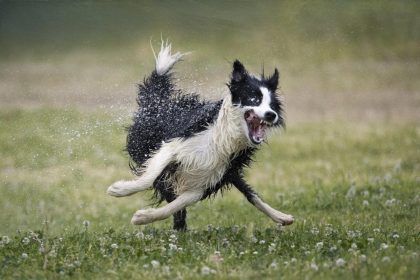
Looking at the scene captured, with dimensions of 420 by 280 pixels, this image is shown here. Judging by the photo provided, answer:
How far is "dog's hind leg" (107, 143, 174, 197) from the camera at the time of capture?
6.88 meters

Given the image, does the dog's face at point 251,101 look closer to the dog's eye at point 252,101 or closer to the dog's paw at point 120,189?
the dog's eye at point 252,101

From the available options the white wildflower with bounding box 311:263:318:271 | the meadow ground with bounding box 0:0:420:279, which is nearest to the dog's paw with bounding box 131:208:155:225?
the meadow ground with bounding box 0:0:420:279

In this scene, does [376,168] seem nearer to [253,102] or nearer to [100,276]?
[253,102]

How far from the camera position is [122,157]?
1240 centimetres

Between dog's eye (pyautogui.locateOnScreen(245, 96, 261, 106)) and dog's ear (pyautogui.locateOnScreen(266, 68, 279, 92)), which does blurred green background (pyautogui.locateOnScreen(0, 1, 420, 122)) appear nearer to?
dog's ear (pyautogui.locateOnScreen(266, 68, 279, 92))

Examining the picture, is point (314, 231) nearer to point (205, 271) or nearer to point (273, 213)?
point (273, 213)

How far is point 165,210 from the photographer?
677 centimetres

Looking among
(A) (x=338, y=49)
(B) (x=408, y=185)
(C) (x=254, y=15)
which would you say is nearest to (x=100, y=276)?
(B) (x=408, y=185)

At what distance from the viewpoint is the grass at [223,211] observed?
555cm

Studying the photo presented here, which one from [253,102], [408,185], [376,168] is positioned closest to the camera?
[253,102]

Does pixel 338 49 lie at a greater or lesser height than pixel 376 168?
greater

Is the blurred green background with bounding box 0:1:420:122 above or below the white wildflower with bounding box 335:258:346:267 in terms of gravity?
above

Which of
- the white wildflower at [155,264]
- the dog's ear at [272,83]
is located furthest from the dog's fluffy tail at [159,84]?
the white wildflower at [155,264]

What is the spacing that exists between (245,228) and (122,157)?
542 centimetres
